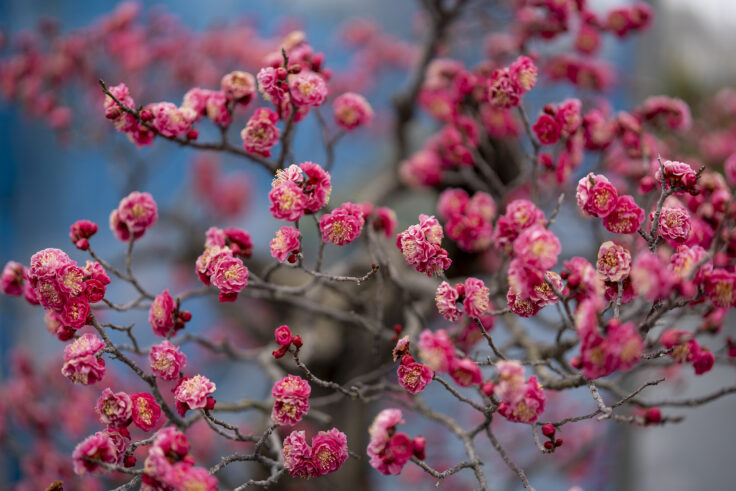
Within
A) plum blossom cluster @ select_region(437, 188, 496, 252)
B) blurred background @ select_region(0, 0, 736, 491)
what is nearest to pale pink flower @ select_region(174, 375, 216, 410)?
plum blossom cluster @ select_region(437, 188, 496, 252)

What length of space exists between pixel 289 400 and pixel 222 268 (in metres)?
0.17

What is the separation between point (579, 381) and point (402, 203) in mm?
1359

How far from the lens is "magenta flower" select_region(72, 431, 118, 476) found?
0.57 metres

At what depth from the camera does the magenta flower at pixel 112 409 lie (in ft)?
1.98

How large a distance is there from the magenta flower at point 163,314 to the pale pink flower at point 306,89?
0.30 metres

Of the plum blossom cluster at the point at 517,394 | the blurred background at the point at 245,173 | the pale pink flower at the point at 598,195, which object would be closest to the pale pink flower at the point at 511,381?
the plum blossom cluster at the point at 517,394

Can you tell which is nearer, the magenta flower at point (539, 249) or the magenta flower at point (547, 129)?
the magenta flower at point (539, 249)

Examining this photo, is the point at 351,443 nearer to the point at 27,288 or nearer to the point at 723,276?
the point at 27,288

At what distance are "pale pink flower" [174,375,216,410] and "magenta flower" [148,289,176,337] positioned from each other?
0.10 metres

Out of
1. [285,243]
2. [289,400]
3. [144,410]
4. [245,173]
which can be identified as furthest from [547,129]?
[245,173]

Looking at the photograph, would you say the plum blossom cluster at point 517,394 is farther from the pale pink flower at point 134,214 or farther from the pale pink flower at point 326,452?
the pale pink flower at point 134,214

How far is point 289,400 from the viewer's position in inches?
24.0

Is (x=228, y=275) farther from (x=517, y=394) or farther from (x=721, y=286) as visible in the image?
(x=721, y=286)

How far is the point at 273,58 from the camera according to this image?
78 centimetres
